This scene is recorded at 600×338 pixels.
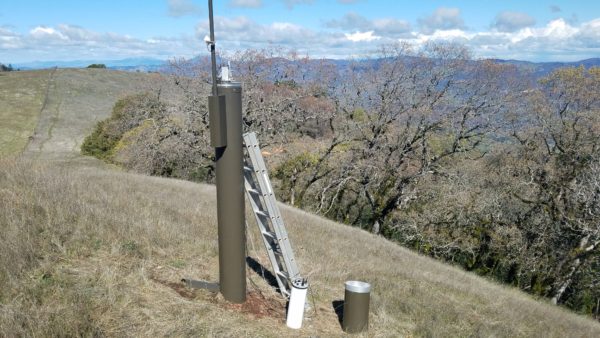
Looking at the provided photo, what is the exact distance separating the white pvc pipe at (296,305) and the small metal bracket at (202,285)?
32.5 inches

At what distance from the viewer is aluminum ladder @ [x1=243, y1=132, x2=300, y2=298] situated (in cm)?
476

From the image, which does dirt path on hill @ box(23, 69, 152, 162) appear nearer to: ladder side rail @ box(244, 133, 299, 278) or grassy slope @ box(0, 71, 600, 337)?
grassy slope @ box(0, 71, 600, 337)

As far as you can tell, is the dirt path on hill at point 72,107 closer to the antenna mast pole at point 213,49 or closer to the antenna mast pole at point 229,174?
the antenna mast pole at point 213,49

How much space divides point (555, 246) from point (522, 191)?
2636 millimetres

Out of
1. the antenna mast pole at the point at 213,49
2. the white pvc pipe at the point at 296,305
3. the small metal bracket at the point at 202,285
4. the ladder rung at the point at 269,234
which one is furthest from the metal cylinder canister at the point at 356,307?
the antenna mast pole at the point at 213,49

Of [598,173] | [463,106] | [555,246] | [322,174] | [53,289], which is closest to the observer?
[53,289]

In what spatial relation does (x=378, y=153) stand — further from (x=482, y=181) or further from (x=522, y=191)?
(x=522, y=191)

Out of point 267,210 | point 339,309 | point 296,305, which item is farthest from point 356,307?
point 267,210

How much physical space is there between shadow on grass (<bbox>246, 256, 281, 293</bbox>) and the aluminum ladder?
1.74 ft

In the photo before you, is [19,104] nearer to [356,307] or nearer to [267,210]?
[267,210]

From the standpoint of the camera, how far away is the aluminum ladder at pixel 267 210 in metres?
4.76

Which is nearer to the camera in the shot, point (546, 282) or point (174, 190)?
point (174, 190)

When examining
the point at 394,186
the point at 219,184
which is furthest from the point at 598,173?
the point at 219,184

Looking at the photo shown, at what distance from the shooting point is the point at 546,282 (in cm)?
1912
